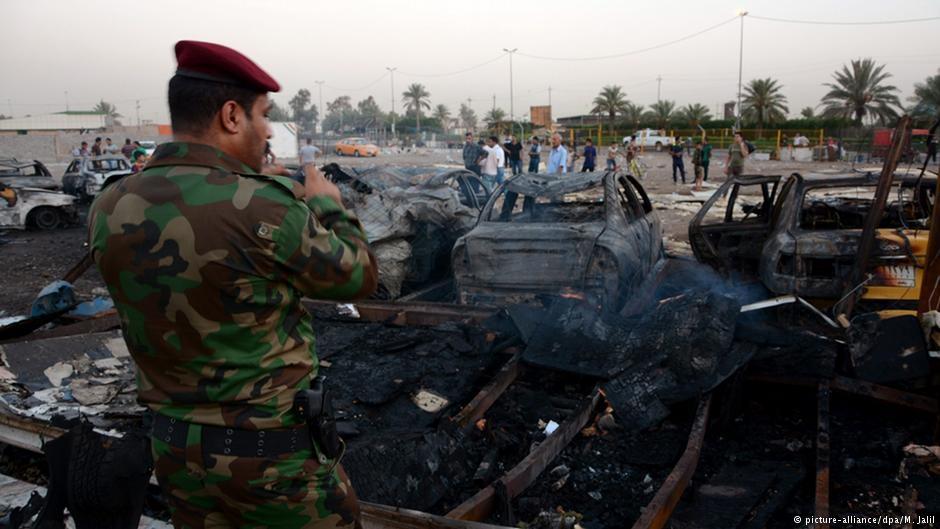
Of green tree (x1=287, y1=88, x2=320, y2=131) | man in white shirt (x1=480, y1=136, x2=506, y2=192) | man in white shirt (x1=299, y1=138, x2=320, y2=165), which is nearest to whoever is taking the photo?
man in white shirt (x1=299, y1=138, x2=320, y2=165)

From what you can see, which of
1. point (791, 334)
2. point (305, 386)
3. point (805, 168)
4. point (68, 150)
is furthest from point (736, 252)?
point (68, 150)

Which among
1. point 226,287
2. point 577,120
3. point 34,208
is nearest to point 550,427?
point 226,287

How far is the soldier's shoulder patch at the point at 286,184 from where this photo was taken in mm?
1674

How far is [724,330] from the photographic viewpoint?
463 cm

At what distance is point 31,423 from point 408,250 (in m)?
4.89

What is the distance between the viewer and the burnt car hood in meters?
6.07

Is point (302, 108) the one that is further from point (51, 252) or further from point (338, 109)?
point (51, 252)

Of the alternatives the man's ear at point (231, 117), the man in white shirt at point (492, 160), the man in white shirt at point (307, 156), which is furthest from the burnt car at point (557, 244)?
the man in white shirt at point (492, 160)

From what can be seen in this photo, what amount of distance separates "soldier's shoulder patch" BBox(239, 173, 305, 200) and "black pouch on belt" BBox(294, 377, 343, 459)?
20.8 inches

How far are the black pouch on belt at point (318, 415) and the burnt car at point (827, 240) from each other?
16.4ft

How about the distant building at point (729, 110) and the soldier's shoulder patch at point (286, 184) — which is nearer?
the soldier's shoulder patch at point (286, 184)

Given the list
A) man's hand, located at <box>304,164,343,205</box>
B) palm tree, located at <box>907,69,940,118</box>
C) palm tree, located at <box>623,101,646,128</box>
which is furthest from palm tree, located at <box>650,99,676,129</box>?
man's hand, located at <box>304,164,343,205</box>

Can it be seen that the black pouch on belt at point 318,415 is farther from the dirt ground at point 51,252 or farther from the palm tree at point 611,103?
the palm tree at point 611,103

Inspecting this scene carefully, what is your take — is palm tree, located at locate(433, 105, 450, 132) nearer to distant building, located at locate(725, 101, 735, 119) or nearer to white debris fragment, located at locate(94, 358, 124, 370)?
distant building, located at locate(725, 101, 735, 119)
